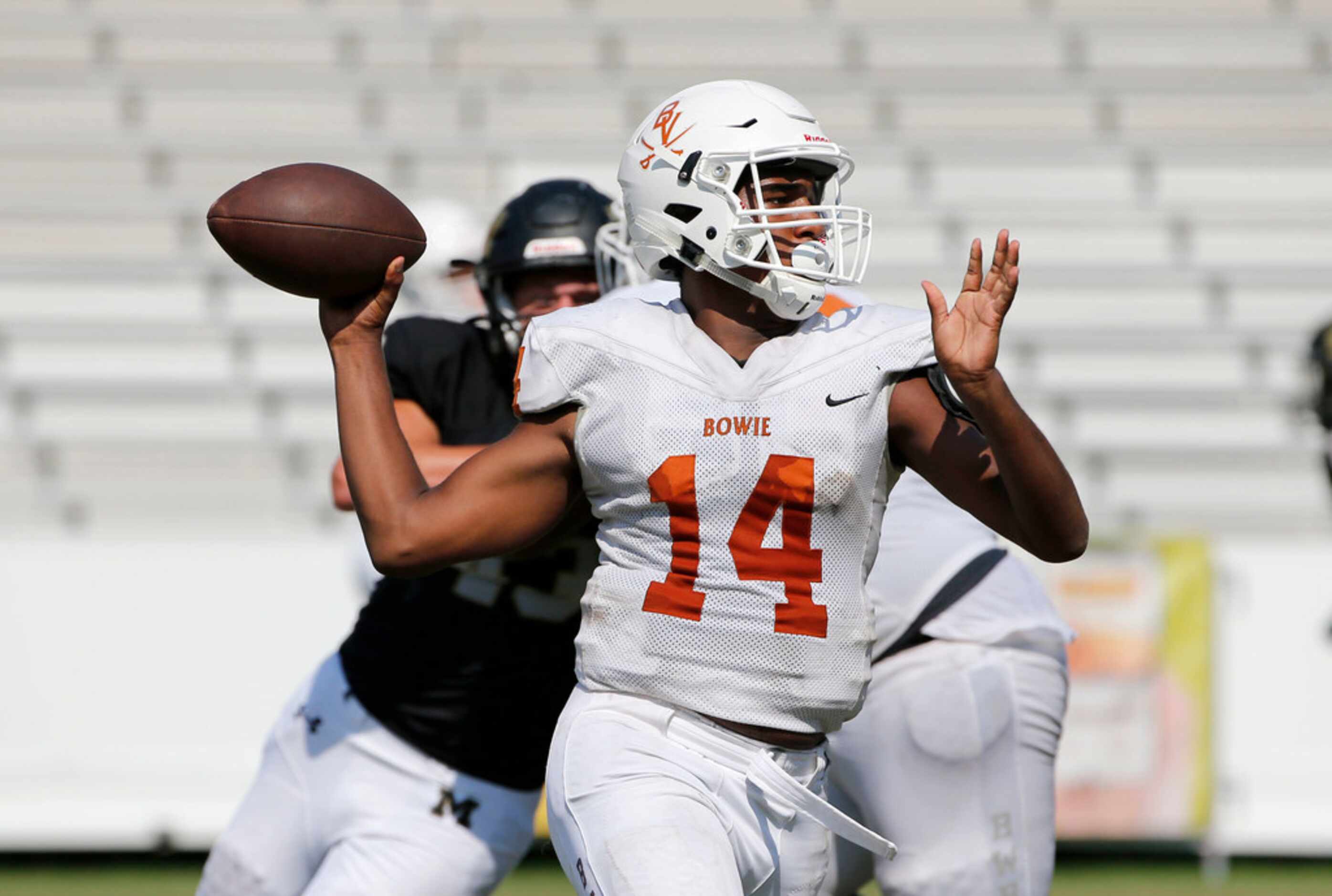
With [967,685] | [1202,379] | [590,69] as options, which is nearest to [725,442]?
[967,685]

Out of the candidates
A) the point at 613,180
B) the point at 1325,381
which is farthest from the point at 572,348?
the point at 613,180

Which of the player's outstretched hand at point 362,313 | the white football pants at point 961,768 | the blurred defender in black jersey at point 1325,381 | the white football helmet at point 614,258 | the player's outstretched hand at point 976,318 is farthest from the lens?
the blurred defender in black jersey at point 1325,381

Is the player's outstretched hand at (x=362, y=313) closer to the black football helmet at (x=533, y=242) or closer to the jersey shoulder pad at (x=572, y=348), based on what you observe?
the jersey shoulder pad at (x=572, y=348)

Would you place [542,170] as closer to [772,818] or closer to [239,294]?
[239,294]

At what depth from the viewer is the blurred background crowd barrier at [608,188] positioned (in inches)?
230

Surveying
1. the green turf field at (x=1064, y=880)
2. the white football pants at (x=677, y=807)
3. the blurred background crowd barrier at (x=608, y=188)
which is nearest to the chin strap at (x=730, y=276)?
the white football pants at (x=677, y=807)

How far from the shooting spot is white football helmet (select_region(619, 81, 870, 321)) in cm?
241

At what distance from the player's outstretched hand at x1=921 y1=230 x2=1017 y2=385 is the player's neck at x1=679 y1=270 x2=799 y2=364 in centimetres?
32

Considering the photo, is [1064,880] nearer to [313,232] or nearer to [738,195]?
[738,195]

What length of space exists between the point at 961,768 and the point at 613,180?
609 centimetres

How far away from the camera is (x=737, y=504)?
2.34m

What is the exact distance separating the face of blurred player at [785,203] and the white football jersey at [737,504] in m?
0.13

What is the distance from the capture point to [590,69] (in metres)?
9.66

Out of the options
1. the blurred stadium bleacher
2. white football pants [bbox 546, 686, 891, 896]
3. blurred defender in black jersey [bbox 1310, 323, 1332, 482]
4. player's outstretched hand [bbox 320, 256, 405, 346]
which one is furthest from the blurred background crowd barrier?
white football pants [bbox 546, 686, 891, 896]
